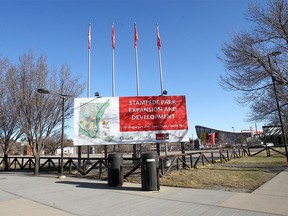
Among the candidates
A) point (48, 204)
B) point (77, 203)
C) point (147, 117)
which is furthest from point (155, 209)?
point (147, 117)

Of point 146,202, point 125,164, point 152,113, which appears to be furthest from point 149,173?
point 125,164

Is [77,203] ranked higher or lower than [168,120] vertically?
lower

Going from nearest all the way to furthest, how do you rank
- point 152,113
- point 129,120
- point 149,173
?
point 149,173 < point 129,120 < point 152,113

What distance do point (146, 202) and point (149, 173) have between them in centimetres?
204

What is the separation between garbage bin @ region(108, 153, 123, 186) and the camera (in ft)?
37.5

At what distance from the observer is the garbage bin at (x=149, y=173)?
9953mm

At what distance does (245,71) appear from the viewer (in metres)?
17.8

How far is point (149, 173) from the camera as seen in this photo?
1003 cm

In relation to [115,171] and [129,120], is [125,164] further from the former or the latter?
[115,171]

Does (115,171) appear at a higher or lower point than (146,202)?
higher

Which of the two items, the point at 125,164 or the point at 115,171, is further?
the point at 125,164

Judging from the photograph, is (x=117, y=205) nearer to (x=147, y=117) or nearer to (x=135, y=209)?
(x=135, y=209)

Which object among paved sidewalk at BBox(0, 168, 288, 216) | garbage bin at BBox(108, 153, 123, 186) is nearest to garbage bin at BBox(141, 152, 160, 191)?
paved sidewalk at BBox(0, 168, 288, 216)

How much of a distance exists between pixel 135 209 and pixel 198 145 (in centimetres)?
9828
